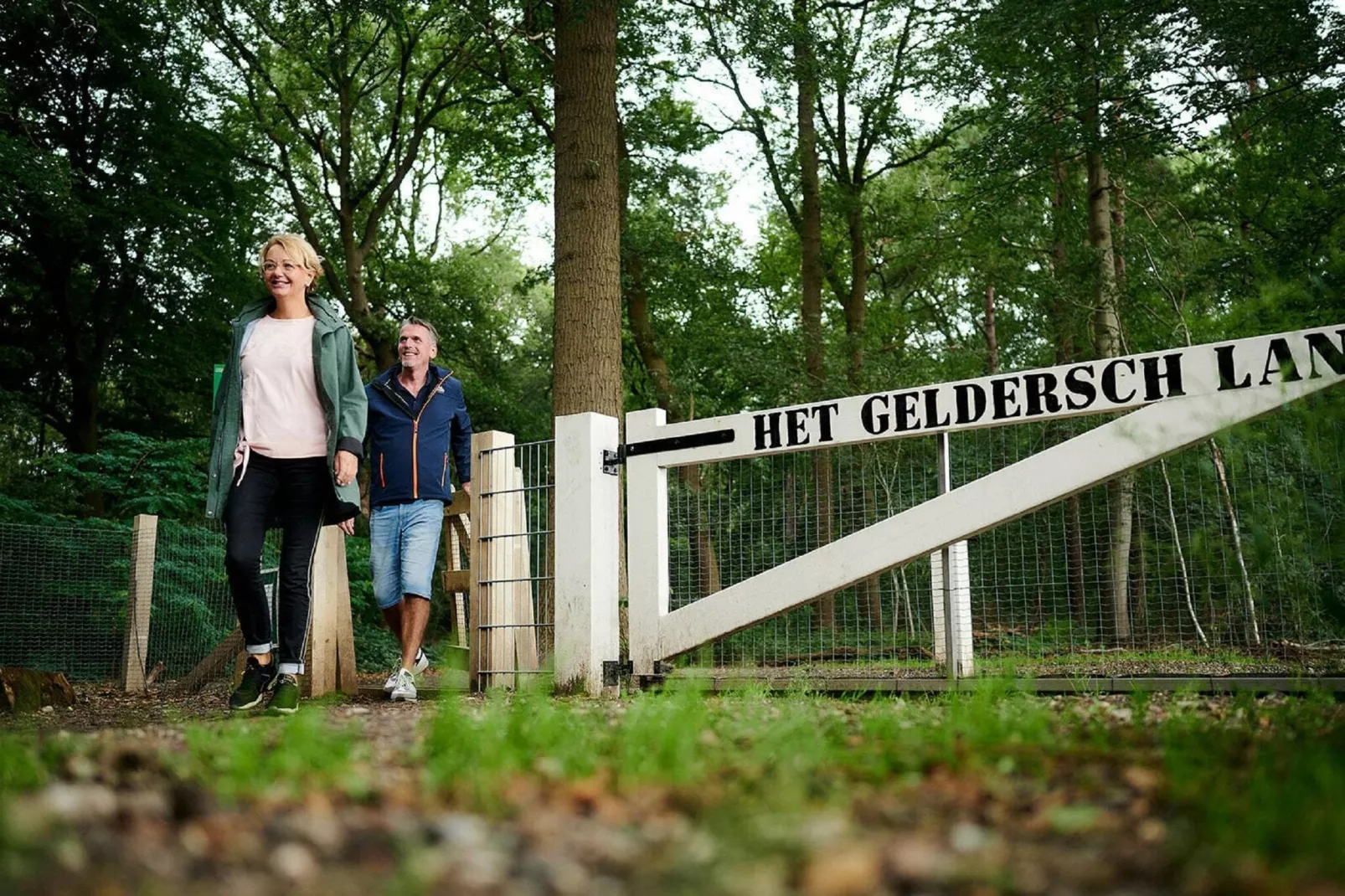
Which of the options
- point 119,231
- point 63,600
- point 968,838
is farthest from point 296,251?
point 119,231

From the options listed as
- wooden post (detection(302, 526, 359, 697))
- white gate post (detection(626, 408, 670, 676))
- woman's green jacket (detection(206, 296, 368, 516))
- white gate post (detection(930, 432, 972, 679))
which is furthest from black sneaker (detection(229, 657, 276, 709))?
white gate post (detection(930, 432, 972, 679))

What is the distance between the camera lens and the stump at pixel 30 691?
7309 mm

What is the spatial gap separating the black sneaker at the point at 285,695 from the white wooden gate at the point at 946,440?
72.6 inches

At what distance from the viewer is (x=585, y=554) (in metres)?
6.14

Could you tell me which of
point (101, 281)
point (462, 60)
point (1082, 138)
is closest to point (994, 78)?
point (1082, 138)

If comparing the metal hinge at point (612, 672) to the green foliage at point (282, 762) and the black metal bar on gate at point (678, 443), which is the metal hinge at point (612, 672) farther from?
the green foliage at point (282, 762)

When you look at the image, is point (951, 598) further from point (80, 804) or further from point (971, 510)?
point (80, 804)

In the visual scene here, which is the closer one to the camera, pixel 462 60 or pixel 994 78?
pixel 994 78

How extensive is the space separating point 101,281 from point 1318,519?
60.2 feet

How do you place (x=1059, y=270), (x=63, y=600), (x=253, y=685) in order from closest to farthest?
(x=253, y=685), (x=63, y=600), (x=1059, y=270)

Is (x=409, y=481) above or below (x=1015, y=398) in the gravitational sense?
below

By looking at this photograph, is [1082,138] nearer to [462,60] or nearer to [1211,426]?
[1211,426]

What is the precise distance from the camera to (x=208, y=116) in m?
19.1

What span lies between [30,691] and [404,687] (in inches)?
127
